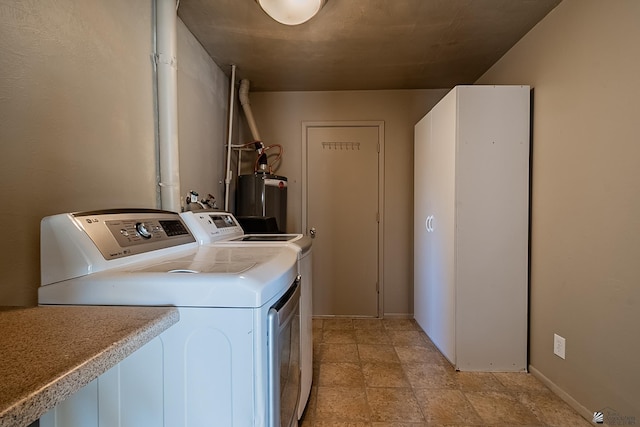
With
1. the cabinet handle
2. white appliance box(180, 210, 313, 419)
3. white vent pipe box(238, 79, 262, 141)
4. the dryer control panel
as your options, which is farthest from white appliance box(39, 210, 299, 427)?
white vent pipe box(238, 79, 262, 141)

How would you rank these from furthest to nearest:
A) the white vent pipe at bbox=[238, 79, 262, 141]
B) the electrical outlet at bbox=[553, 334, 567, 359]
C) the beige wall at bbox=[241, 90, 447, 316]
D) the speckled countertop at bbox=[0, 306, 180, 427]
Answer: the beige wall at bbox=[241, 90, 447, 316], the white vent pipe at bbox=[238, 79, 262, 141], the electrical outlet at bbox=[553, 334, 567, 359], the speckled countertop at bbox=[0, 306, 180, 427]

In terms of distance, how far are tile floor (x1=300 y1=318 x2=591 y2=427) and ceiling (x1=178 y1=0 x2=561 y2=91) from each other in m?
2.26

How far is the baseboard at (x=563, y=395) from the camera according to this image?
153 cm

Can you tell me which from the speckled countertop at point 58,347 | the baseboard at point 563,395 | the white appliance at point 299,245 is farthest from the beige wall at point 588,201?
the speckled countertop at point 58,347

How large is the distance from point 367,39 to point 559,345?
226 centimetres

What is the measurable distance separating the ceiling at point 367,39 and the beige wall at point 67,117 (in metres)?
0.57

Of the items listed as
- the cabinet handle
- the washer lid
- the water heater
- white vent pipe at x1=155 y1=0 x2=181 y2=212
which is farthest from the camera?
the water heater

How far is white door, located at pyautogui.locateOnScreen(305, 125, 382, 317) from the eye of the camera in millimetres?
3031

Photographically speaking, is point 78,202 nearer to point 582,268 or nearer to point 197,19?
point 197,19

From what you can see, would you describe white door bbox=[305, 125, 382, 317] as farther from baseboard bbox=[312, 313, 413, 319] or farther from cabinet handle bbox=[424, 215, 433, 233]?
cabinet handle bbox=[424, 215, 433, 233]

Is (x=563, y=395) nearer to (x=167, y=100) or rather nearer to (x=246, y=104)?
(x=167, y=100)

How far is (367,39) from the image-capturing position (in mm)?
2082

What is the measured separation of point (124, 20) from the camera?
1.38 metres

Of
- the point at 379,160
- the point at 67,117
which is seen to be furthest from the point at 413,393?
the point at 67,117
